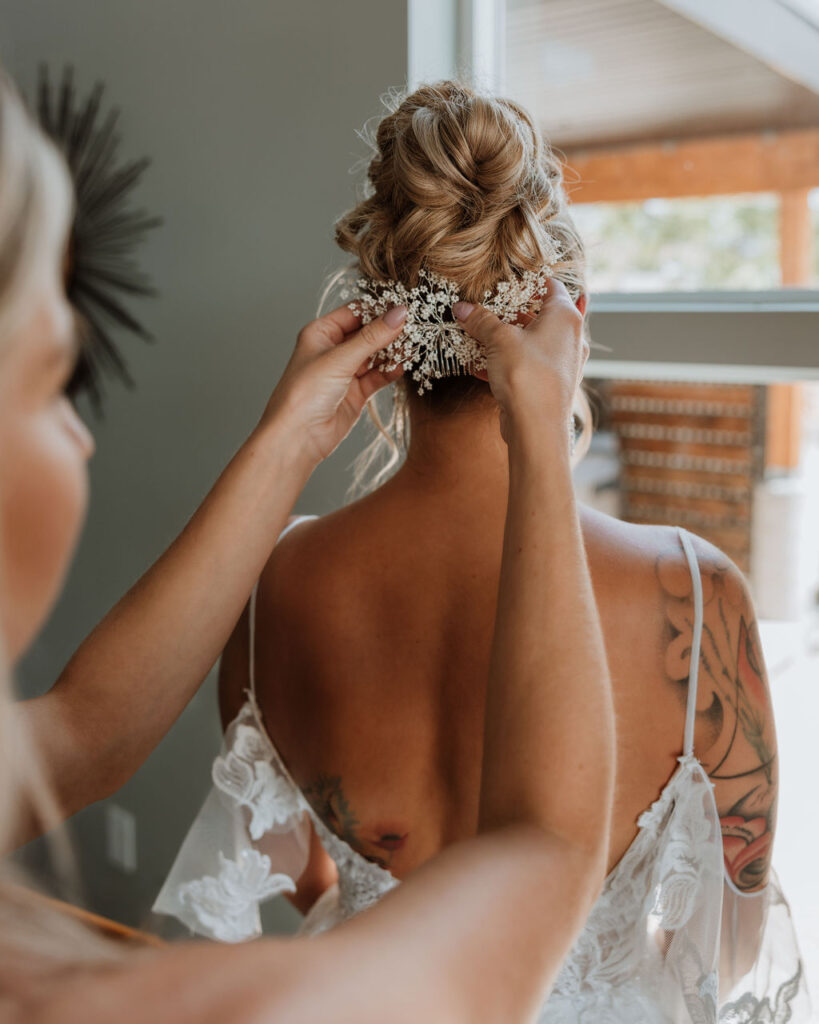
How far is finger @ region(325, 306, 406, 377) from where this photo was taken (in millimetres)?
925

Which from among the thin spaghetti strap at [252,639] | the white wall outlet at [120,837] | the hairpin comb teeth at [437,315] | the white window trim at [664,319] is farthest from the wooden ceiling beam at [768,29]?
the white wall outlet at [120,837]

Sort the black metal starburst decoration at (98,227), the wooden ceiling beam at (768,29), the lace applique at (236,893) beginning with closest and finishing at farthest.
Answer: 1. the lace applique at (236,893)
2. the wooden ceiling beam at (768,29)
3. the black metal starburst decoration at (98,227)

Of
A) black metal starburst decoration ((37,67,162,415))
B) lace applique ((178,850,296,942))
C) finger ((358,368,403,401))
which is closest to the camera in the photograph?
finger ((358,368,403,401))

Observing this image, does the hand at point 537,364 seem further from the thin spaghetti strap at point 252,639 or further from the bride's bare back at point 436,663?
the thin spaghetti strap at point 252,639

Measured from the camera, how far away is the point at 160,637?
890 mm

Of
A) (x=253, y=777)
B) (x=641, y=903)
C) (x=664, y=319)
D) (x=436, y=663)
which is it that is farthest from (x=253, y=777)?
(x=664, y=319)

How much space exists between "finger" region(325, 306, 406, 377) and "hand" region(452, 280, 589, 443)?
13 centimetres

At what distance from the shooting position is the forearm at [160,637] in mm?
886

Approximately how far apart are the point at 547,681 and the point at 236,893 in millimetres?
676

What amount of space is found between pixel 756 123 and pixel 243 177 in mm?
797

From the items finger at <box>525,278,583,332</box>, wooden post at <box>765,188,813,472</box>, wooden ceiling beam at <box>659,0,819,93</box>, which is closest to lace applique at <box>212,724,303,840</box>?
finger at <box>525,278,583,332</box>

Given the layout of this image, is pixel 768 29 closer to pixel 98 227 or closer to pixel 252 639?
pixel 252 639

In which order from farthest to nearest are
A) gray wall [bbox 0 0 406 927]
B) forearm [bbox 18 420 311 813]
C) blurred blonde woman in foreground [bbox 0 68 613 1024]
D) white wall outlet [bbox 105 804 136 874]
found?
1. white wall outlet [bbox 105 804 136 874]
2. gray wall [bbox 0 0 406 927]
3. forearm [bbox 18 420 311 813]
4. blurred blonde woman in foreground [bbox 0 68 613 1024]

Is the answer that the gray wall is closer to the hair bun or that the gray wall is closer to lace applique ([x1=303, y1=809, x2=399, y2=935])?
the hair bun
